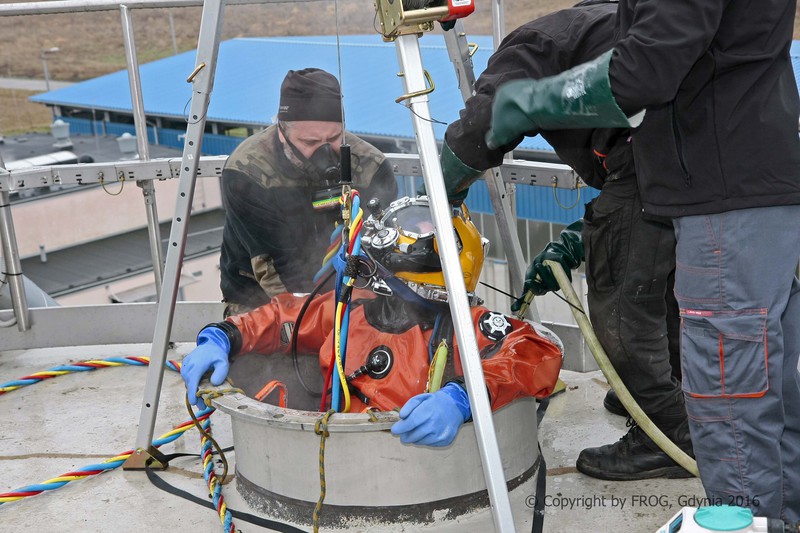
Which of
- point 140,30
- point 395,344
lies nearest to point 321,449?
point 395,344

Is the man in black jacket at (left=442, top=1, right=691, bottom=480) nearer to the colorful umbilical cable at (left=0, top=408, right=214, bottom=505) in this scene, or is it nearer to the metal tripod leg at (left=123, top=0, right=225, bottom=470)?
the metal tripod leg at (left=123, top=0, right=225, bottom=470)

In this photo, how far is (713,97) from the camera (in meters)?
2.16

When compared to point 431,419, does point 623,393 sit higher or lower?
lower

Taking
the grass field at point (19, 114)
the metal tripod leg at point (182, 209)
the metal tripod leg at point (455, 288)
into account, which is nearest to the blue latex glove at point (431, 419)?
the metal tripod leg at point (455, 288)

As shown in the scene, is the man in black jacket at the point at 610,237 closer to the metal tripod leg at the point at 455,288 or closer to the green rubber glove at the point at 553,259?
the green rubber glove at the point at 553,259

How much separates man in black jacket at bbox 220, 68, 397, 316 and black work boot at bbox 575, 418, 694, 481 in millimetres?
1235

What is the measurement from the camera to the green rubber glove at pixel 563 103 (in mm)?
2086

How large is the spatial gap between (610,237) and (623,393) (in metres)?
0.48

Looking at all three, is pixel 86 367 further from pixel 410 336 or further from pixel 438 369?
pixel 438 369

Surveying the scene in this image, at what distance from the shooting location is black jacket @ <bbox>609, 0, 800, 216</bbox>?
6.65 feet

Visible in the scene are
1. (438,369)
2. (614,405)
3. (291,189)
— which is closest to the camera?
(438,369)

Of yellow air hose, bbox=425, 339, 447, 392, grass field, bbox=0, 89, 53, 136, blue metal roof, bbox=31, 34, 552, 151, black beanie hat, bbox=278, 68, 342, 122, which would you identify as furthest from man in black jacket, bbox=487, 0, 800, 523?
grass field, bbox=0, 89, 53, 136

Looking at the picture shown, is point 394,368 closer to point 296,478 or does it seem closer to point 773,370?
point 296,478

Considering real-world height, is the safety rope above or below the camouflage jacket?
below
